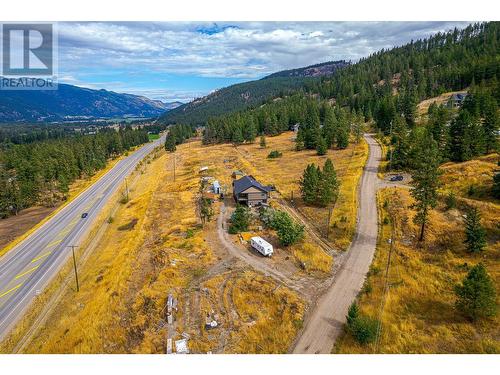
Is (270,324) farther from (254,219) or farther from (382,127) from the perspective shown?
(382,127)

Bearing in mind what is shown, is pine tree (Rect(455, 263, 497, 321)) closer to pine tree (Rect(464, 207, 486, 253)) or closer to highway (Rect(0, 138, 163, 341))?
pine tree (Rect(464, 207, 486, 253))

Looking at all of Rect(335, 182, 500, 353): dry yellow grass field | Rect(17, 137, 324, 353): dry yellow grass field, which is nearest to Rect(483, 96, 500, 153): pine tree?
Rect(335, 182, 500, 353): dry yellow grass field

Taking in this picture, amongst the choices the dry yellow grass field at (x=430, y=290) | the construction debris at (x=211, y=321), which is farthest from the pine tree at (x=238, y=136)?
the construction debris at (x=211, y=321)

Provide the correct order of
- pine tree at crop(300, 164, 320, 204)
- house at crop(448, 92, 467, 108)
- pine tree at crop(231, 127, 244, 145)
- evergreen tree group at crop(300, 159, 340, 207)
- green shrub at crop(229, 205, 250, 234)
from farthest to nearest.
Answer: pine tree at crop(231, 127, 244, 145) → house at crop(448, 92, 467, 108) → pine tree at crop(300, 164, 320, 204) → evergreen tree group at crop(300, 159, 340, 207) → green shrub at crop(229, 205, 250, 234)

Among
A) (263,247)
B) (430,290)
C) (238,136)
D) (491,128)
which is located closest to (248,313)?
(263,247)

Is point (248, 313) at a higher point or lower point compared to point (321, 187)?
lower

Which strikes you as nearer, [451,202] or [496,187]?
[451,202]

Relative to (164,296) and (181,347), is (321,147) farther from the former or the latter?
(181,347)
